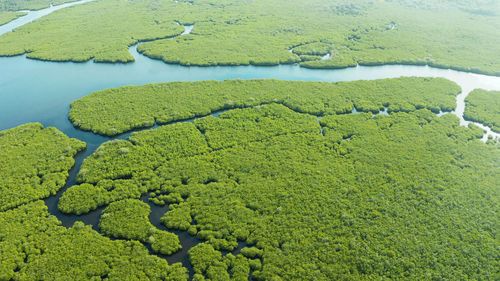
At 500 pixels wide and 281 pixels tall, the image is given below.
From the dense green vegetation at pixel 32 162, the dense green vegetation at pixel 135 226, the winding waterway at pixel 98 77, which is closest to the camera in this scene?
the dense green vegetation at pixel 135 226

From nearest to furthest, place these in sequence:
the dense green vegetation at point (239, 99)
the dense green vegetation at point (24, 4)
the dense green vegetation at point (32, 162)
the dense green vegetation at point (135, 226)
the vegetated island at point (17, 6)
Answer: the dense green vegetation at point (135, 226) → the dense green vegetation at point (32, 162) → the dense green vegetation at point (239, 99) → the vegetated island at point (17, 6) → the dense green vegetation at point (24, 4)

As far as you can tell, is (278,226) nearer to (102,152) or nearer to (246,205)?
(246,205)

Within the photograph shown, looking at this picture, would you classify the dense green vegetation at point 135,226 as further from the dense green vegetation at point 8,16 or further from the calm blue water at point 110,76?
the dense green vegetation at point 8,16

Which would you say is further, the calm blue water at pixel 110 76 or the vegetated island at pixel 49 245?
the calm blue water at pixel 110 76

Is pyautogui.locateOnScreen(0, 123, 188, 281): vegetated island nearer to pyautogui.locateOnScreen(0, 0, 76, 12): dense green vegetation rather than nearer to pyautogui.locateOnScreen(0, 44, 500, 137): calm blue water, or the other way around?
pyautogui.locateOnScreen(0, 44, 500, 137): calm blue water

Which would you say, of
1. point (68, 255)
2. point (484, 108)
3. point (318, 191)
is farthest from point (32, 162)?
point (484, 108)

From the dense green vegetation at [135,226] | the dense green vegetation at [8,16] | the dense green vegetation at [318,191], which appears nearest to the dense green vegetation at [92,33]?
the dense green vegetation at [8,16]
